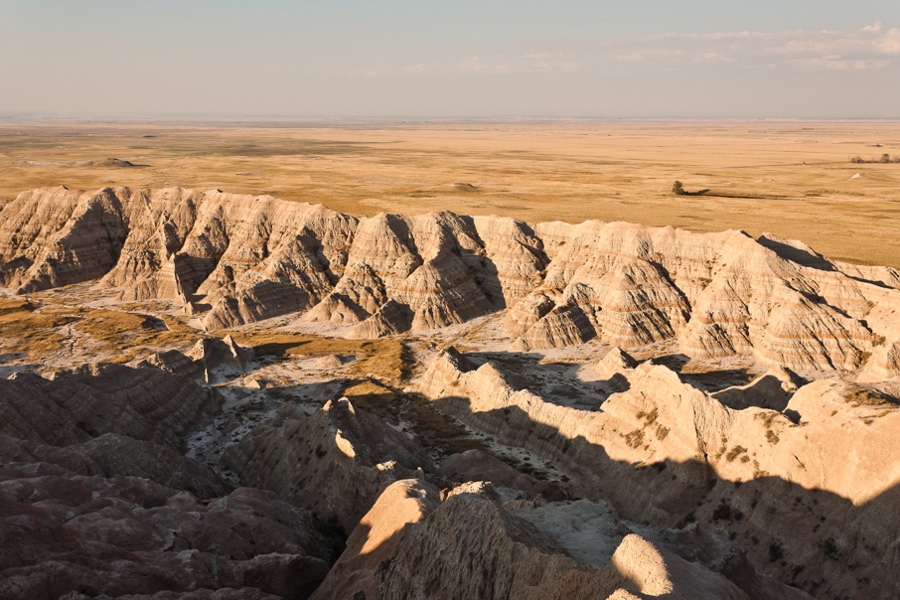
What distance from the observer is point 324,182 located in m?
173

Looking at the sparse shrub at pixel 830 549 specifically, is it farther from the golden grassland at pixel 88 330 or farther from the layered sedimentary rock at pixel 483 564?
the golden grassland at pixel 88 330

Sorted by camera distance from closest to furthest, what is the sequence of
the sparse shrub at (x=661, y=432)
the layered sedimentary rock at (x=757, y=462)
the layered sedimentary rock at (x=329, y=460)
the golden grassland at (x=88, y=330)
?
the layered sedimentary rock at (x=757, y=462)
the layered sedimentary rock at (x=329, y=460)
the sparse shrub at (x=661, y=432)
the golden grassland at (x=88, y=330)

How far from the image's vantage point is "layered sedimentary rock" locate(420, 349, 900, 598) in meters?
28.8

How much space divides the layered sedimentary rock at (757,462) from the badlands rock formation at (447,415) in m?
0.15

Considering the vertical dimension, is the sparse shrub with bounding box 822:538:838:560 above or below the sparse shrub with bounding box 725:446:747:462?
below

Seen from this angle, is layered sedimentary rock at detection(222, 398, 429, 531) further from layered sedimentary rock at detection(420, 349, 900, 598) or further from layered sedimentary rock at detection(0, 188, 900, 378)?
layered sedimentary rock at detection(0, 188, 900, 378)

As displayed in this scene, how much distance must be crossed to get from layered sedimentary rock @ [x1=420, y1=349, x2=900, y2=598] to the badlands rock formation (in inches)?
6.0

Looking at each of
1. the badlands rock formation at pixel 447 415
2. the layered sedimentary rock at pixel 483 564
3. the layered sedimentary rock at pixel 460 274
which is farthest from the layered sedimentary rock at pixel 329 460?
the layered sedimentary rock at pixel 460 274

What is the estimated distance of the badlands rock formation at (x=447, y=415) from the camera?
82.2ft

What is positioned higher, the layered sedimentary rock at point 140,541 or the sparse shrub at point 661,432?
the layered sedimentary rock at point 140,541

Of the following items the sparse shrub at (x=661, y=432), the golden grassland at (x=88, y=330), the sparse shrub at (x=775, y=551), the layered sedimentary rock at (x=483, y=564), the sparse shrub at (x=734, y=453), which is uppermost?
the layered sedimentary rock at (x=483, y=564)

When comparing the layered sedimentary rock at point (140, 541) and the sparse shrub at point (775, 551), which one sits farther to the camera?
the sparse shrub at point (775, 551)

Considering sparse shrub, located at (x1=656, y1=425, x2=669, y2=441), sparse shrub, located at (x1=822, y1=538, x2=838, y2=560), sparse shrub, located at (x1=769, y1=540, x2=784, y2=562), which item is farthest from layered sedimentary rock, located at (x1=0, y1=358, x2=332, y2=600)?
sparse shrub, located at (x1=822, y1=538, x2=838, y2=560)

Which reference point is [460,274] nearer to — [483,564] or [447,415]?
[447,415]
